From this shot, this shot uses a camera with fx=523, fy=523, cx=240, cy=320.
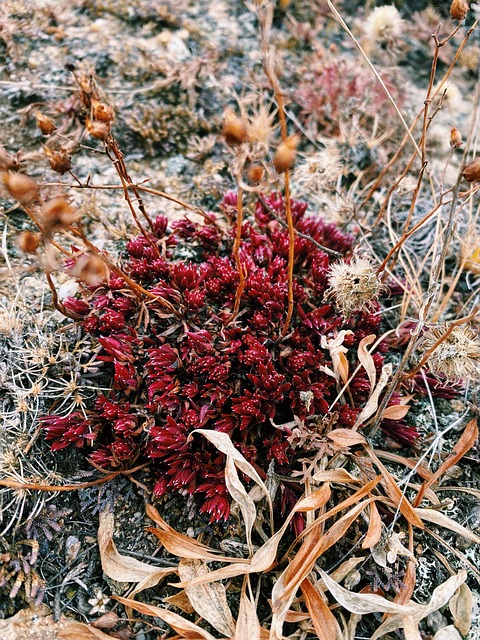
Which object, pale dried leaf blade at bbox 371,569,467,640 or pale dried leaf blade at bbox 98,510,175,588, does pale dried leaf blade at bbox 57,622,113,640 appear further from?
pale dried leaf blade at bbox 371,569,467,640

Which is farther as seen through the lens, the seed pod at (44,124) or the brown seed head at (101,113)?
the seed pod at (44,124)

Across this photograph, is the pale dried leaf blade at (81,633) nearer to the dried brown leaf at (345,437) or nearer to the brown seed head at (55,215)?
the dried brown leaf at (345,437)

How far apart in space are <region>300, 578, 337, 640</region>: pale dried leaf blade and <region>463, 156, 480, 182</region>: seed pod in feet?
5.92

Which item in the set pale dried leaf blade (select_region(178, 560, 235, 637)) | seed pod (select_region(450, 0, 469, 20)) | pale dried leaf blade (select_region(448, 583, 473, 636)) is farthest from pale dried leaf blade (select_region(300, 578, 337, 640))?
seed pod (select_region(450, 0, 469, 20))

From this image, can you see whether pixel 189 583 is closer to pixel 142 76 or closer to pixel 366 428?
pixel 366 428

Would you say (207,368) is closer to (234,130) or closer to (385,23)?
(234,130)

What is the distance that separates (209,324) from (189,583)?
125 centimetres

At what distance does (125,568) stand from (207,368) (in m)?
0.99

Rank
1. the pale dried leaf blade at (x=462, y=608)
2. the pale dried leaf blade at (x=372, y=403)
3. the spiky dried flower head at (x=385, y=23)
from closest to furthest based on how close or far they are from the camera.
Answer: the pale dried leaf blade at (x=462, y=608), the pale dried leaf blade at (x=372, y=403), the spiky dried flower head at (x=385, y=23)

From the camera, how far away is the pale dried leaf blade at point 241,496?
235 cm

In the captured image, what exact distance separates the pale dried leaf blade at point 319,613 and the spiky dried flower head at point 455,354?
1.23 m

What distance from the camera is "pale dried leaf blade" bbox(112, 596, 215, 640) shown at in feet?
7.20

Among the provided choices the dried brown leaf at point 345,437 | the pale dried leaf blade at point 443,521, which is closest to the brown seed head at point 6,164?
the dried brown leaf at point 345,437

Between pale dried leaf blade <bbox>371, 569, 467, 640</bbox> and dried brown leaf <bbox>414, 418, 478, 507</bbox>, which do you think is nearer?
pale dried leaf blade <bbox>371, 569, 467, 640</bbox>
